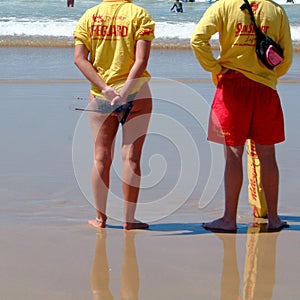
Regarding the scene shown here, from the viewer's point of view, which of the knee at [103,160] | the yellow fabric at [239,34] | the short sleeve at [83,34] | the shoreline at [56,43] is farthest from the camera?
the shoreline at [56,43]

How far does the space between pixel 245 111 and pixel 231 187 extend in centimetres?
47

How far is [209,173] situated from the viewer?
5.83 meters

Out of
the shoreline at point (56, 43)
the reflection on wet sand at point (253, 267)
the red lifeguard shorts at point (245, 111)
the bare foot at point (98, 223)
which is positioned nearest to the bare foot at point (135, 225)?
the bare foot at point (98, 223)

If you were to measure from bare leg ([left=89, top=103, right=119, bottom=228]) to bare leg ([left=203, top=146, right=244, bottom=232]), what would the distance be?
25.4 inches

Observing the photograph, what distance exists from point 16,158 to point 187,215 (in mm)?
1846

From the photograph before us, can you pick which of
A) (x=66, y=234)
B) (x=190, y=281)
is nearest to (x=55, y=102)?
(x=66, y=234)

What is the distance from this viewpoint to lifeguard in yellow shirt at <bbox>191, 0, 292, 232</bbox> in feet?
14.3

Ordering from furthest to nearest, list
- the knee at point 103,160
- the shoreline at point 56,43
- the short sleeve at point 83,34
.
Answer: the shoreline at point 56,43
the knee at point 103,160
the short sleeve at point 83,34

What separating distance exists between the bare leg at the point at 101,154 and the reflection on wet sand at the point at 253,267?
0.74 metres

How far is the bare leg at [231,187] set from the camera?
4500 mm

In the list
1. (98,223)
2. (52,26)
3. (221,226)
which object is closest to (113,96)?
(98,223)

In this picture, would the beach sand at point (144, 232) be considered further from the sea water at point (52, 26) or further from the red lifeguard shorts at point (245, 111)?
the sea water at point (52, 26)

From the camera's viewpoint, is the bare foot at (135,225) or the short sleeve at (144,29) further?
the bare foot at (135,225)

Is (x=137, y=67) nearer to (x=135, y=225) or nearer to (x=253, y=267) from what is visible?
(x=135, y=225)
